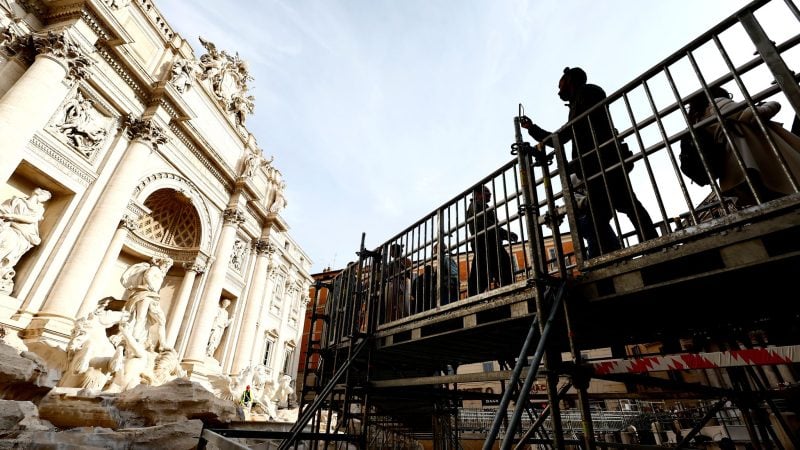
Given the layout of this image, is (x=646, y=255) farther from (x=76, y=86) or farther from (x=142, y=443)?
(x=76, y=86)

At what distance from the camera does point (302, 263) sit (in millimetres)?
29422

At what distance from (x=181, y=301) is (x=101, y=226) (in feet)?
17.1

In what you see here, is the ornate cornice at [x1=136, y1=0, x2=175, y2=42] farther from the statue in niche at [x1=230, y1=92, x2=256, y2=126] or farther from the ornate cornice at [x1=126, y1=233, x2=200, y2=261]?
the ornate cornice at [x1=126, y1=233, x2=200, y2=261]

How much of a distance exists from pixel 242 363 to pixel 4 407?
13.5 metres

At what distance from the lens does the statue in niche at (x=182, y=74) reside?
1452 centimetres

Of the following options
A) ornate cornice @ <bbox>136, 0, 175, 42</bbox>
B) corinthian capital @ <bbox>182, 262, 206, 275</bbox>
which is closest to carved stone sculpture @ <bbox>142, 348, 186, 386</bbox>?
corinthian capital @ <bbox>182, 262, 206, 275</bbox>

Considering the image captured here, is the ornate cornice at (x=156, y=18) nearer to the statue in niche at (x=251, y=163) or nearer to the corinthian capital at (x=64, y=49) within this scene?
the corinthian capital at (x=64, y=49)

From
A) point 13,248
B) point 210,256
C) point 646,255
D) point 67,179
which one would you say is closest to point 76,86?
point 67,179

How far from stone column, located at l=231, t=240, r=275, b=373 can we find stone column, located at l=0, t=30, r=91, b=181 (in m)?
11.5

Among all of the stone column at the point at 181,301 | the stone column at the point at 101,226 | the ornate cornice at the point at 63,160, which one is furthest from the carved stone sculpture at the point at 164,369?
the ornate cornice at the point at 63,160

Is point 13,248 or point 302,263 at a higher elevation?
point 302,263

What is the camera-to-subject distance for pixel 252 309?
18703mm

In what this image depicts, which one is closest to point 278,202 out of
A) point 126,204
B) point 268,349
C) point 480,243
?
point 268,349

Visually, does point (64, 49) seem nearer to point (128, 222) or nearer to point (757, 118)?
point (128, 222)
